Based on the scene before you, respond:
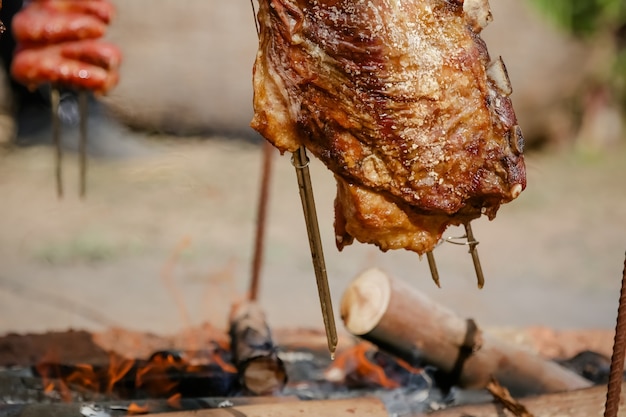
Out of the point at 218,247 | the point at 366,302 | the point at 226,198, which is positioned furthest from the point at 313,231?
the point at 226,198

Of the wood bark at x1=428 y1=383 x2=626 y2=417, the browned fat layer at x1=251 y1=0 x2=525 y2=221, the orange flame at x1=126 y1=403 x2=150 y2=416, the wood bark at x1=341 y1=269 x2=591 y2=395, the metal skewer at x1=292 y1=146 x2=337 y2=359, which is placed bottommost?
the orange flame at x1=126 y1=403 x2=150 y2=416

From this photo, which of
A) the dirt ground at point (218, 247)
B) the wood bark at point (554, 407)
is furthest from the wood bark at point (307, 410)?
the dirt ground at point (218, 247)

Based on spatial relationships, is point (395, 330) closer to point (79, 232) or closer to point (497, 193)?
point (497, 193)

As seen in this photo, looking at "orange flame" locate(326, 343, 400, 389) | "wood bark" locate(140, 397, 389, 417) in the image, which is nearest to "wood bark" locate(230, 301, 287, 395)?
"orange flame" locate(326, 343, 400, 389)

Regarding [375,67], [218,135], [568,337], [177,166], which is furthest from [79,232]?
[375,67]

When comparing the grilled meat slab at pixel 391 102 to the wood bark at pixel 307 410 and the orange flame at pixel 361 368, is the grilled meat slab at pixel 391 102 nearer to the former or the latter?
the wood bark at pixel 307 410

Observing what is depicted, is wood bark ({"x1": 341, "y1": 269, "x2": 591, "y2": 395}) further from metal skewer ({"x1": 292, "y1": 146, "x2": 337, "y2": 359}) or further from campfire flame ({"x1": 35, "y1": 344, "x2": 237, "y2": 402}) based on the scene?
metal skewer ({"x1": 292, "y1": 146, "x2": 337, "y2": 359})

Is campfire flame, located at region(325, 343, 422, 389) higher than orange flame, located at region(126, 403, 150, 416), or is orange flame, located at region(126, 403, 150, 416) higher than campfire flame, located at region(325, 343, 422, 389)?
campfire flame, located at region(325, 343, 422, 389)
